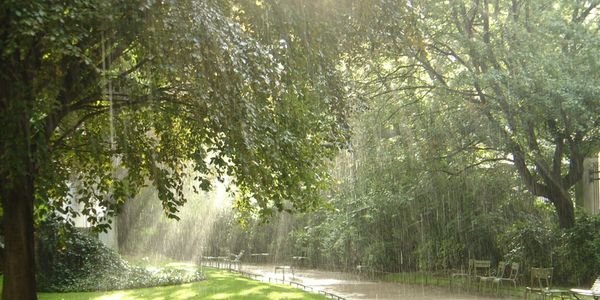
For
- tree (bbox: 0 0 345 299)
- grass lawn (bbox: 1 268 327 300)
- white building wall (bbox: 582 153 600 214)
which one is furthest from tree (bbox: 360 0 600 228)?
grass lawn (bbox: 1 268 327 300)

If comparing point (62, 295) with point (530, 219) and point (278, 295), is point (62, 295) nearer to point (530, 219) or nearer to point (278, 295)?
point (278, 295)

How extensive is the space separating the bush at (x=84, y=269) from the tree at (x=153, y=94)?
8383mm

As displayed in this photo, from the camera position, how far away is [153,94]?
938 cm

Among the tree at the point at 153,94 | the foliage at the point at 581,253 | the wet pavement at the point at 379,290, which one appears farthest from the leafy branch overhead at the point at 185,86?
the foliage at the point at 581,253

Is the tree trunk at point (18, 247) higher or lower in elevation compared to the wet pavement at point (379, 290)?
higher

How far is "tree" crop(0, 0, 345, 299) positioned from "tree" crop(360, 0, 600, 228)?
5.08m

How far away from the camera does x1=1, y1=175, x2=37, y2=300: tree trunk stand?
31.2 ft

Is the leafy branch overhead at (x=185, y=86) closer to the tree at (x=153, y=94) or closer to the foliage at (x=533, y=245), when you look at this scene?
the tree at (x=153, y=94)

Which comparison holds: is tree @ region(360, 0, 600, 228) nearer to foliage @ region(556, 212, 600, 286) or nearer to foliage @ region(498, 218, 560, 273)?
foliage @ region(498, 218, 560, 273)

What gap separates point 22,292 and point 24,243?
2.35 ft

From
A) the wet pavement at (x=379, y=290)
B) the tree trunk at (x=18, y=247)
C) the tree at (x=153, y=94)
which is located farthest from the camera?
the wet pavement at (x=379, y=290)

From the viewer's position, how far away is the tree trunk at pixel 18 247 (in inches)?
374

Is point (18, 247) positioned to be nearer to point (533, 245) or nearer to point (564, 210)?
point (533, 245)

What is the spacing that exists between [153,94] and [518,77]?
9.58 m
